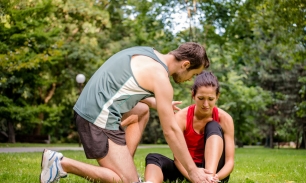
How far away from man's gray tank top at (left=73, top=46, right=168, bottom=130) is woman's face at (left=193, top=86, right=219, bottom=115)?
0.60m

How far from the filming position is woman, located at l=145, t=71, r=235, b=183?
4223mm

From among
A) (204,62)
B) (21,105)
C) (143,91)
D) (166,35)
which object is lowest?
(21,105)

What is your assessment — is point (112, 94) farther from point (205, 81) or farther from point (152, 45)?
point (152, 45)

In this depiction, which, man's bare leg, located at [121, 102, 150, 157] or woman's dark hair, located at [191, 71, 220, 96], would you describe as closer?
woman's dark hair, located at [191, 71, 220, 96]

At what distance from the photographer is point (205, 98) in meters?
4.38

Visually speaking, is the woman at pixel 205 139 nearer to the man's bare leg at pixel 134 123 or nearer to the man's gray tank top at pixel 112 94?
the man's bare leg at pixel 134 123

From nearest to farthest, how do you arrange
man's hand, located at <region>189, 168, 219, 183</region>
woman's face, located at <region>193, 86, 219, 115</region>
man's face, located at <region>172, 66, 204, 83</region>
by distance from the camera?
man's hand, located at <region>189, 168, 219, 183</region>, man's face, located at <region>172, 66, 204, 83</region>, woman's face, located at <region>193, 86, 219, 115</region>

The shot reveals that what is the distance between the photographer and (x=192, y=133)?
183 inches

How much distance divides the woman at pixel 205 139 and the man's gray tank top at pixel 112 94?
0.65 meters

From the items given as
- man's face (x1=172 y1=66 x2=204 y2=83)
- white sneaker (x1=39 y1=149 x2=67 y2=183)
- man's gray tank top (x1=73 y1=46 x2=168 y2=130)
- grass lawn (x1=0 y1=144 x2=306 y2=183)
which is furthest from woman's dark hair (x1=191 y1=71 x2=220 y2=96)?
white sneaker (x1=39 y1=149 x2=67 y2=183)

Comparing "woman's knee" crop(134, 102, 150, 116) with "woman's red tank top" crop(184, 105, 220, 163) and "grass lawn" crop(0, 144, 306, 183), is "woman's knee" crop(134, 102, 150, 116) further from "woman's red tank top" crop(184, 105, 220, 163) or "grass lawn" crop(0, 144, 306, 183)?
"grass lawn" crop(0, 144, 306, 183)

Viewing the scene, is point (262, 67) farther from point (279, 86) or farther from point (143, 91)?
point (143, 91)

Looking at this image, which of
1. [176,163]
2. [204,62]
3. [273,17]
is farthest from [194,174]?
[273,17]

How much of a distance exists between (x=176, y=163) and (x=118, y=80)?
124cm
